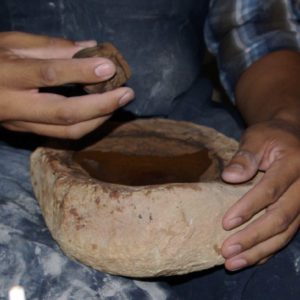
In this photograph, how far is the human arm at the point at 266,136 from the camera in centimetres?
99

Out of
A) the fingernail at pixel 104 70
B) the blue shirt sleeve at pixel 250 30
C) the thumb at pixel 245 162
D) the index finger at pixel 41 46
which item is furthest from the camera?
the blue shirt sleeve at pixel 250 30

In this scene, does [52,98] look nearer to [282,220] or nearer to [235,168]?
[235,168]

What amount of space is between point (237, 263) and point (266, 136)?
0.23m

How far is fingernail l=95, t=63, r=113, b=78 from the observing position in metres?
0.89

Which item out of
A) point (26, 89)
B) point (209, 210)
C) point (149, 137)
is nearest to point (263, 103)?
point (149, 137)

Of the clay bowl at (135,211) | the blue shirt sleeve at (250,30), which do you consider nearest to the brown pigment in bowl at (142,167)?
the clay bowl at (135,211)

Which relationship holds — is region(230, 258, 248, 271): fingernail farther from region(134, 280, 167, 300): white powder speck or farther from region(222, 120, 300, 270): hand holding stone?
region(134, 280, 167, 300): white powder speck

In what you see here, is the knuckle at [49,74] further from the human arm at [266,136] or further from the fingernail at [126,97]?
the human arm at [266,136]

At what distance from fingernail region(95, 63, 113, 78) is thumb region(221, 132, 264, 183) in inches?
10.1

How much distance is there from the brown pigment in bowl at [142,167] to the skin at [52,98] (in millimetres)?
95

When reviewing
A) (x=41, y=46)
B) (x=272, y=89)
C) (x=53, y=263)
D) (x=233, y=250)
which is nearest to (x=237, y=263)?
(x=233, y=250)

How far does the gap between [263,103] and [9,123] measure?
0.52 metres

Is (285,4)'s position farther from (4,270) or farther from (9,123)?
(4,270)

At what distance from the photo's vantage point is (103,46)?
992mm
